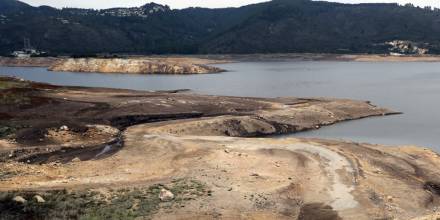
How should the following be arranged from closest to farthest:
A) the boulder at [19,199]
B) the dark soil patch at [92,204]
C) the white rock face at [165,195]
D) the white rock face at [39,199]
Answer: the dark soil patch at [92,204]
the boulder at [19,199]
the white rock face at [39,199]
the white rock face at [165,195]

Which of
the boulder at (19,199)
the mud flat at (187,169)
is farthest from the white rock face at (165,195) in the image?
the boulder at (19,199)

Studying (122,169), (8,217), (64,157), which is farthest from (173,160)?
(8,217)

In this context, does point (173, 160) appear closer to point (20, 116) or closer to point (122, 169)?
point (122, 169)

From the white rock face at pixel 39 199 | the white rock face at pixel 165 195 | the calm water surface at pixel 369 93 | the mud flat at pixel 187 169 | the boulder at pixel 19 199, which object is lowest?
the calm water surface at pixel 369 93

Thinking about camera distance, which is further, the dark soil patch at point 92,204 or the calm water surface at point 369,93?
the calm water surface at point 369,93

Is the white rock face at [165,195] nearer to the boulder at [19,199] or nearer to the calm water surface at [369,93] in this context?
the boulder at [19,199]

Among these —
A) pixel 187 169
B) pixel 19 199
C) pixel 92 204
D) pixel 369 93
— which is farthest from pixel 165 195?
pixel 369 93

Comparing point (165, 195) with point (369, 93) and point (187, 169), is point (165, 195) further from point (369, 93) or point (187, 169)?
point (369, 93)

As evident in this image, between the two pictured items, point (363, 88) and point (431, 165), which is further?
point (363, 88)
